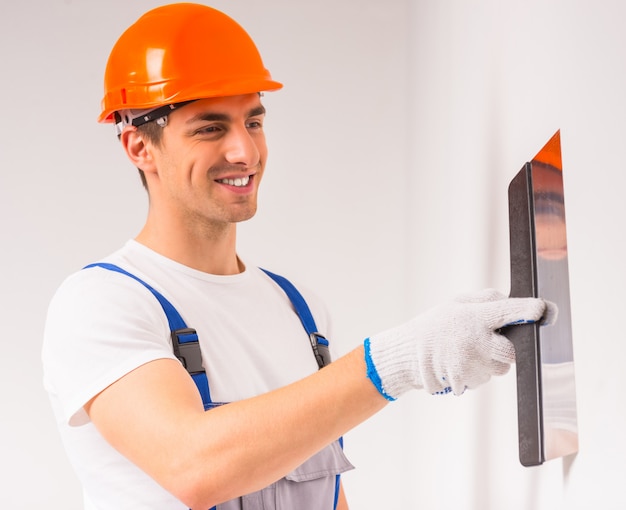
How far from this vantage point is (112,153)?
2941 mm

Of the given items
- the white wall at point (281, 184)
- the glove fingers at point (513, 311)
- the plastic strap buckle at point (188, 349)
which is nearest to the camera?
the glove fingers at point (513, 311)

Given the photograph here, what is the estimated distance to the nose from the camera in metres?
1.32

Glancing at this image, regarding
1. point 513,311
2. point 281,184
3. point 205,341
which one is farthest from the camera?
point 281,184

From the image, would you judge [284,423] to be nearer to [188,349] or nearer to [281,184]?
[188,349]

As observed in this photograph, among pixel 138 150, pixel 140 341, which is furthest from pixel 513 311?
pixel 138 150

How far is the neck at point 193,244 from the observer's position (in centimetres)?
141

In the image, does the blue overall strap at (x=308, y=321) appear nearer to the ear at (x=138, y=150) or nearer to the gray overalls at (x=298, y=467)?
the gray overalls at (x=298, y=467)

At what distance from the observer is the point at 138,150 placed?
1426 mm

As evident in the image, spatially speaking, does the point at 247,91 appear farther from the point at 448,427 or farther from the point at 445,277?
the point at 448,427

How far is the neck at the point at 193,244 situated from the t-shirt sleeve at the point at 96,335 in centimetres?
20

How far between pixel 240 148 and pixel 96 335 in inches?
16.5

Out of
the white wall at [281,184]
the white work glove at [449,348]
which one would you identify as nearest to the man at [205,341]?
the white work glove at [449,348]

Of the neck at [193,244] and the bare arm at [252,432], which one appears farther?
the neck at [193,244]

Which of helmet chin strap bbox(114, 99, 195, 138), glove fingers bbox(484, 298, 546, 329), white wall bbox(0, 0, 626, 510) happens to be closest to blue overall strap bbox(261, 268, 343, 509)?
helmet chin strap bbox(114, 99, 195, 138)
